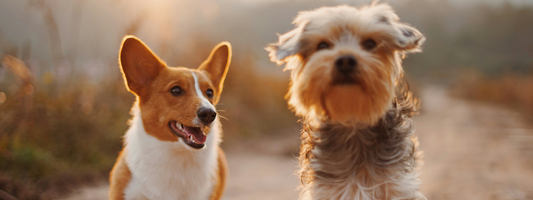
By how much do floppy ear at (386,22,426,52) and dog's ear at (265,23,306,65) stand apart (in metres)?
0.70

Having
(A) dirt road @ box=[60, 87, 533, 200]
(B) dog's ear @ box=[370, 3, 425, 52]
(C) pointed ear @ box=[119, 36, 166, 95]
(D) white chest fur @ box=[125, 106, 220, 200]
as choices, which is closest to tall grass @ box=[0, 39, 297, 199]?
(A) dirt road @ box=[60, 87, 533, 200]

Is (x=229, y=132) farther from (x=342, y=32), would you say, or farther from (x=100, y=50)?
(x=342, y=32)

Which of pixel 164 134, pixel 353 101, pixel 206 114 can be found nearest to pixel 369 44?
pixel 353 101

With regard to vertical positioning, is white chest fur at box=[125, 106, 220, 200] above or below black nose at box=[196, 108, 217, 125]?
below

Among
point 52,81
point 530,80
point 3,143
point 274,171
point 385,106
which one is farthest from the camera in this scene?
point 530,80

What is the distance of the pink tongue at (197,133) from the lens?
311cm

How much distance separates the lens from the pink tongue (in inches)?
122

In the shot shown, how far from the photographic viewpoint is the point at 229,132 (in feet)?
30.4

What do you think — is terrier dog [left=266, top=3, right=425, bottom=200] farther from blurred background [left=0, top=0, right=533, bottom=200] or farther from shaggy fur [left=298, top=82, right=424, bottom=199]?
blurred background [left=0, top=0, right=533, bottom=200]

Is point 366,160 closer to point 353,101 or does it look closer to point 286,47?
point 353,101

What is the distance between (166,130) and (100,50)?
5.87 meters

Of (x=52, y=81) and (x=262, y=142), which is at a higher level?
(x=262, y=142)

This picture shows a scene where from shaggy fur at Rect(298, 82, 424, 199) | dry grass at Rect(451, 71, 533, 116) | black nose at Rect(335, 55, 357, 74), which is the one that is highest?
dry grass at Rect(451, 71, 533, 116)

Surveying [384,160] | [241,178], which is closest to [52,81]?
[241,178]
